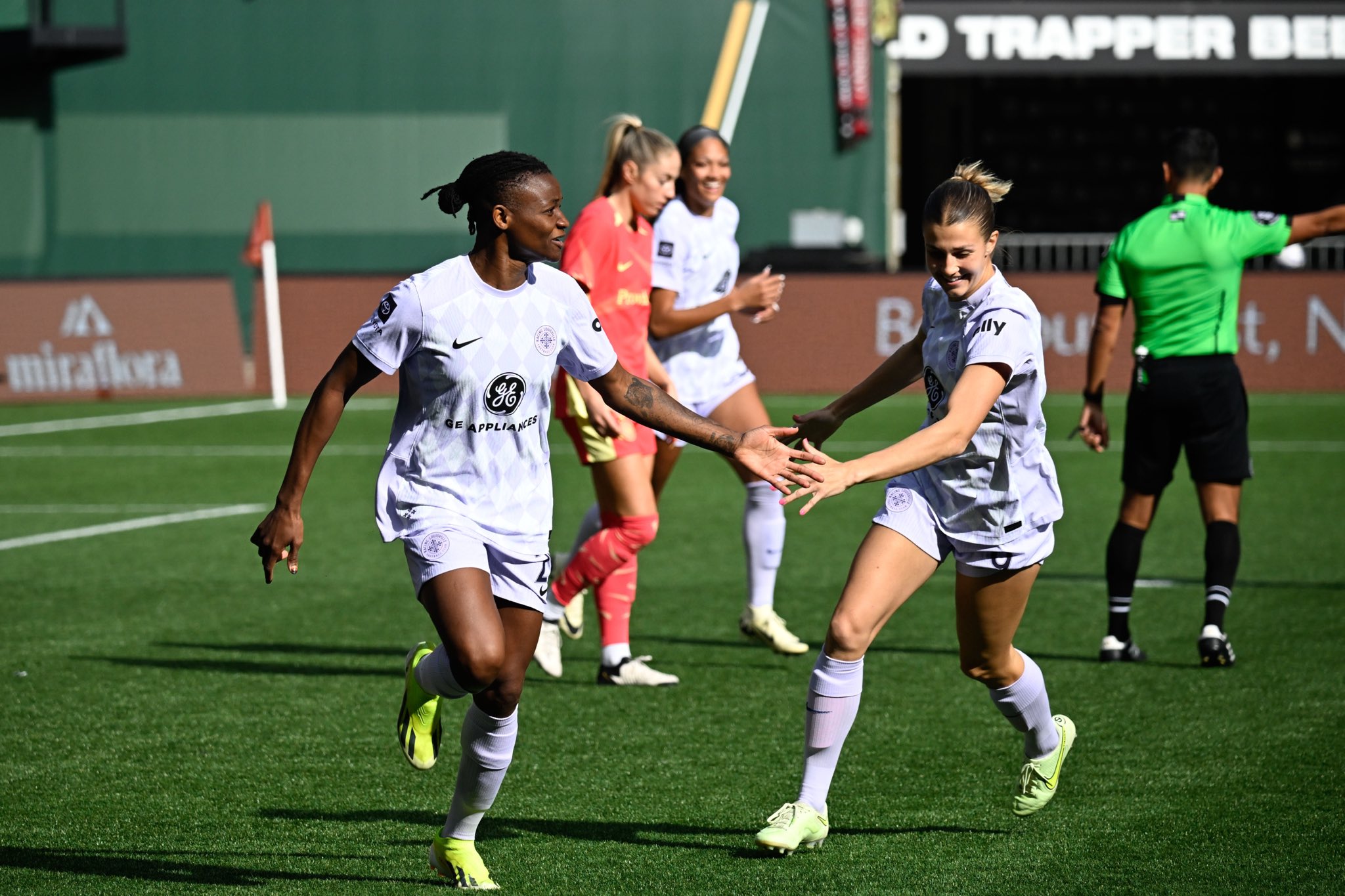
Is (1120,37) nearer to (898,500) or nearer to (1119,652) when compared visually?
(1119,652)

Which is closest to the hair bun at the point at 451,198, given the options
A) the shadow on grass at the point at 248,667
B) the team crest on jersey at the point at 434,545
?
the team crest on jersey at the point at 434,545

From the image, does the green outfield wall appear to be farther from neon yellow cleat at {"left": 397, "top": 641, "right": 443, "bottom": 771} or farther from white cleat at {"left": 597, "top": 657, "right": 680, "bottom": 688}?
neon yellow cleat at {"left": 397, "top": 641, "right": 443, "bottom": 771}

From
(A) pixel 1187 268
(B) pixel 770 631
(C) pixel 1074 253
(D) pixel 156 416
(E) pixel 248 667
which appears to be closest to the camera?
(A) pixel 1187 268

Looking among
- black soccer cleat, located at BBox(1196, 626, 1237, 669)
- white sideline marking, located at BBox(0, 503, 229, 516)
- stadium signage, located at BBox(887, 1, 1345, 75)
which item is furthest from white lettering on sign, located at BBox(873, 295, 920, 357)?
black soccer cleat, located at BBox(1196, 626, 1237, 669)

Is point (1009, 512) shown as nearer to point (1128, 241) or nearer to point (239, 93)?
point (1128, 241)

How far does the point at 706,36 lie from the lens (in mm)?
28719

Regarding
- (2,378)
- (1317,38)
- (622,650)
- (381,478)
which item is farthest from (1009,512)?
(1317,38)

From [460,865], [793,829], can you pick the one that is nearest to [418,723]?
[460,865]

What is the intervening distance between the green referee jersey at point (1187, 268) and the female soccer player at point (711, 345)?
5.20ft

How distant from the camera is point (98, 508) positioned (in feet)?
40.5

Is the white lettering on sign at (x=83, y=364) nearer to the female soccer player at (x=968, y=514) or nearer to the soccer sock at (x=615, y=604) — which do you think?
the soccer sock at (x=615, y=604)

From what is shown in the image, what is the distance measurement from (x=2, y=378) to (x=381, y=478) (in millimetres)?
18273

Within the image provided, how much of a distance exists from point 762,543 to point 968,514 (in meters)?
2.97

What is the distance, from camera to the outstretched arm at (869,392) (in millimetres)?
5047
